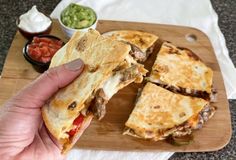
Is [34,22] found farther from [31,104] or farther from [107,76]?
[107,76]

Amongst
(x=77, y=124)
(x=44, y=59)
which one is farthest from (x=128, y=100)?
(x=77, y=124)

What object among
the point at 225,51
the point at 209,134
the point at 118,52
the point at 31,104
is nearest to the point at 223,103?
the point at 209,134

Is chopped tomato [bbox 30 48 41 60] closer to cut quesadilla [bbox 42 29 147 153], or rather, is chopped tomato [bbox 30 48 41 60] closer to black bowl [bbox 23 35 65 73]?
black bowl [bbox 23 35 65 73]

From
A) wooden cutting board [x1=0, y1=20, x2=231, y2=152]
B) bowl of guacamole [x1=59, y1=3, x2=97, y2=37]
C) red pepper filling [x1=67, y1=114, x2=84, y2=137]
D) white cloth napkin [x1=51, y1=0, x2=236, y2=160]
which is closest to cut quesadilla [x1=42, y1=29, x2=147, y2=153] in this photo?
red pepper filling [x1=67, y1=114, x2=84, y2=137]

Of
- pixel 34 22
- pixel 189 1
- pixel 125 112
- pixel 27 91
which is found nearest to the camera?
pixel 27 91

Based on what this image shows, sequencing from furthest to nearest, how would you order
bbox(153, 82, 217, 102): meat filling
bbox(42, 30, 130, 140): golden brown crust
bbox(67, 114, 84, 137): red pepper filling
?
1. bbox(153, 82, 217, 102): meat filling
2. bbox(67, 114, 84, 137): red pepper filling
3. bbox(42, 30, 130, 140): golden brown crust

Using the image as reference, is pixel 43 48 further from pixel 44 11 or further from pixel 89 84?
pixel 89 84
